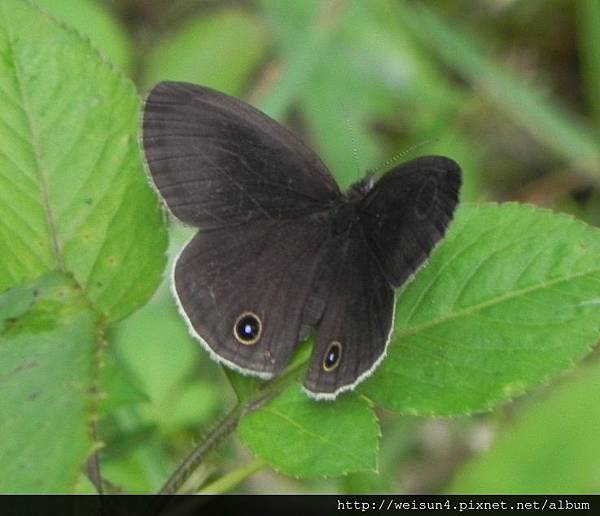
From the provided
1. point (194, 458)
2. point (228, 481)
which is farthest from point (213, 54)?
point (194, 458)

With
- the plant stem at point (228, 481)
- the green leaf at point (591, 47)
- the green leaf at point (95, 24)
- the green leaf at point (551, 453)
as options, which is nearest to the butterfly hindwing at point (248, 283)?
the plant stem at point (228, 481)

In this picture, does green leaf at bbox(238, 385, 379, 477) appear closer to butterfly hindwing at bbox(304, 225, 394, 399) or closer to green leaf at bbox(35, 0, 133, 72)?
butterfly hindwing at bbox(304, 225, 394, 399)

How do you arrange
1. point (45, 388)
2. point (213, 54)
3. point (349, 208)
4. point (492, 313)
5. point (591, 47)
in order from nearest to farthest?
point (45, 388) → point (492, 313) → point (349, 208) → point (591, 47) → point (213, 54)

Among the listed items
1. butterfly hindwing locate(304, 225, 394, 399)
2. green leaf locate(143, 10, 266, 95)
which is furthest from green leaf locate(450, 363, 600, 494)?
green leaf locate(143, 10, 266, 95)

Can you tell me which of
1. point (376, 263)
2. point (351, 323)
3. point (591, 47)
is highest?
point (591, 47)

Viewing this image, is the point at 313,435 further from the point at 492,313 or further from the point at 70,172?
the point at 70,172

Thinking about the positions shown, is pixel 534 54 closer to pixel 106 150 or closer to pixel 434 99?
pixel 434 99
